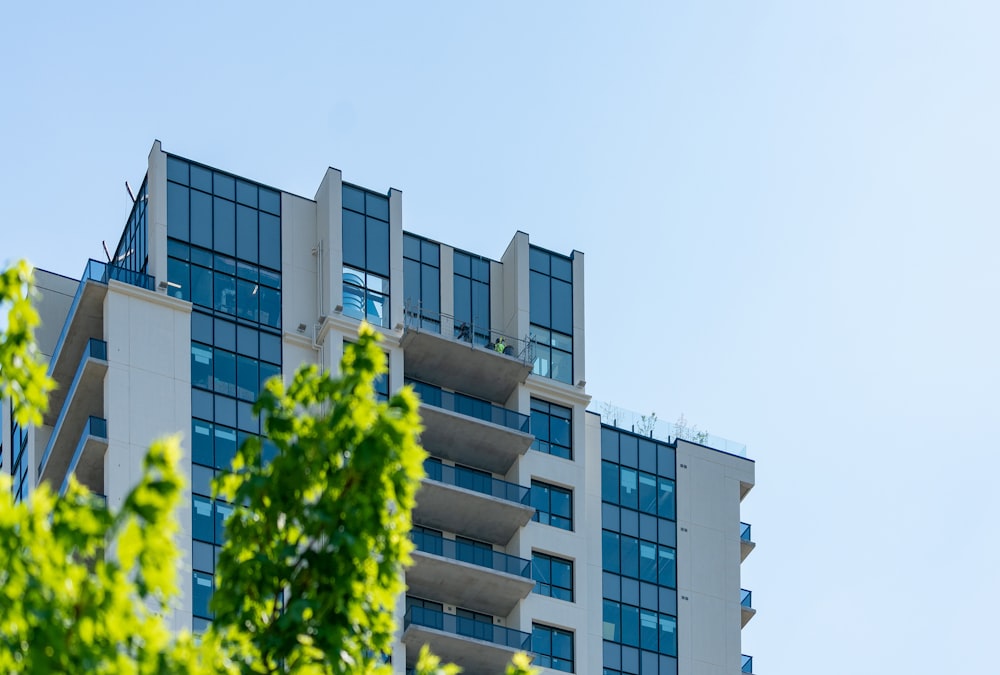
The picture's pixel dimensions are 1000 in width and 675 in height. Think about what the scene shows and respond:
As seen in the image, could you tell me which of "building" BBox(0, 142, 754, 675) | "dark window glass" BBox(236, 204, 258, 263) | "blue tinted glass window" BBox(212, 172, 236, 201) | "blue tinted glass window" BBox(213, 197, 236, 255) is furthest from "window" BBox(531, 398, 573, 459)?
"blue tinted glass window" BBox(212, 172, 236, 201)

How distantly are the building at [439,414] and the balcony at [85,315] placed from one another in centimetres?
8

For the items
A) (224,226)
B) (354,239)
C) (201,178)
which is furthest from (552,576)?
(201,178)

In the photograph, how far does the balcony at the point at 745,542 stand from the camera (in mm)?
76938

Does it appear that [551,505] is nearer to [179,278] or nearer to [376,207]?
[376,207]

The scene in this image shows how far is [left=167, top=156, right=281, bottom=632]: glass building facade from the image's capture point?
62.2 m

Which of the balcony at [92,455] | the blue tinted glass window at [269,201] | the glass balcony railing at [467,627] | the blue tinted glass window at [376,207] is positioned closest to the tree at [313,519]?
the balcony at [92,455]

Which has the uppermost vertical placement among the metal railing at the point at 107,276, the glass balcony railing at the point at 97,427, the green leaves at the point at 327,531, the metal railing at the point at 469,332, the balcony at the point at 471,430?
the metal railing at the point at 469,332

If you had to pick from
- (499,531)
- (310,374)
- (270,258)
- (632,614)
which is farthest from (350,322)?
(310,374)

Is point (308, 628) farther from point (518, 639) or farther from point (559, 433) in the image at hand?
point (559, 433)

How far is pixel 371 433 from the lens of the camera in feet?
66.1

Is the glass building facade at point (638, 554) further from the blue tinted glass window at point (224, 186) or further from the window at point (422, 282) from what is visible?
the blue tinted glass window at point (224, 186)

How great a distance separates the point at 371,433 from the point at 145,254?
152ft

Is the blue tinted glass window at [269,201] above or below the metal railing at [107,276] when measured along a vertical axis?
above

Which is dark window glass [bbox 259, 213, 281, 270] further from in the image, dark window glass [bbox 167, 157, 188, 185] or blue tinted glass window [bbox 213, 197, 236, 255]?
dark window glass [bbox 167, 157, 188, 185]
